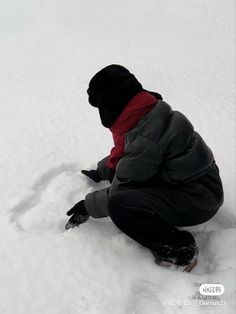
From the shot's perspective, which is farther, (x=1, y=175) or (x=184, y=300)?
(x=1, y=175)

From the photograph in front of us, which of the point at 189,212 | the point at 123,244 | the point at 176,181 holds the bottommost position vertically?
the point at 123,244

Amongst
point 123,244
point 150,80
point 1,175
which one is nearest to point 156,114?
point 123,244

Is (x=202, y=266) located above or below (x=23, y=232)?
below

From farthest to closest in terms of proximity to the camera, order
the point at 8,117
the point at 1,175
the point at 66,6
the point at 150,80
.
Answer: the point at 66,6 < the point at 150,80 < the point at 8,117 < the point at 1,175

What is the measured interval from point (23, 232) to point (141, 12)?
3.99m

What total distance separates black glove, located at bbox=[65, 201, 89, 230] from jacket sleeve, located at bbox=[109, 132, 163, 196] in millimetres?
295

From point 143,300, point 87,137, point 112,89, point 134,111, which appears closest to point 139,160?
point 134,111

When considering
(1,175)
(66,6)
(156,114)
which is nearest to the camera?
(156,114)

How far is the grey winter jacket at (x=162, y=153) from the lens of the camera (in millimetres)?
1570

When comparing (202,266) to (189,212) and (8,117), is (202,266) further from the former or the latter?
(8,117)

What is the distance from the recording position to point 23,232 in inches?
71.1

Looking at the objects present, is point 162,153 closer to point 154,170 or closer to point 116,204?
point 154,170

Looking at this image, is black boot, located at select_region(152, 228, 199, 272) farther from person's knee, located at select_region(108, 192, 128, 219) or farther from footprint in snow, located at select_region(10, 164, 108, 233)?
footprint in snow, located at select_region(10, 164, 108, 233)

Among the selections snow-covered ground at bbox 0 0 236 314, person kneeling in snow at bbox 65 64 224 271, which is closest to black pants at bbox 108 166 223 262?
person kneeling in snow at bbox 65 64 224 271
